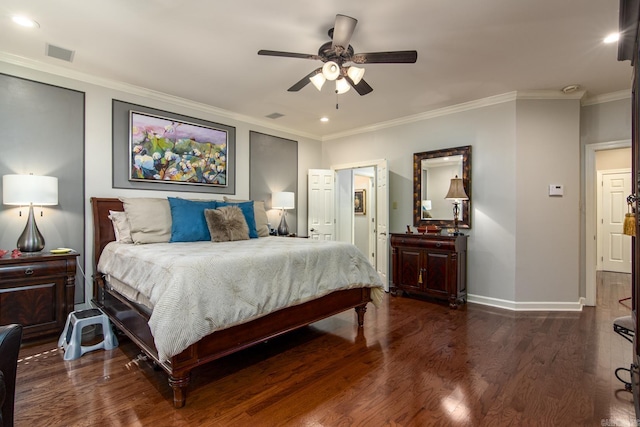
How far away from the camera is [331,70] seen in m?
2.44

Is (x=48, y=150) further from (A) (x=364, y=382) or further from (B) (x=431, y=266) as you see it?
(B) (x=431, y=266)

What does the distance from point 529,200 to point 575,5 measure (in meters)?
2.22

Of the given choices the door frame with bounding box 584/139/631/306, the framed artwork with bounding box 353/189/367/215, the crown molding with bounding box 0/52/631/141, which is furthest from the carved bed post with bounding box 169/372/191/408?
the framed artwork with bounding box 353/189/367/215

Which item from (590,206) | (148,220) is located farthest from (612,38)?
(148,220)

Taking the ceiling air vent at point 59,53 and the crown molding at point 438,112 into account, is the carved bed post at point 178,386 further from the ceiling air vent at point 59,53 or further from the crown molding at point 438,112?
the crown molding at point 438,112

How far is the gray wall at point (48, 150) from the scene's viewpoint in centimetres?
291

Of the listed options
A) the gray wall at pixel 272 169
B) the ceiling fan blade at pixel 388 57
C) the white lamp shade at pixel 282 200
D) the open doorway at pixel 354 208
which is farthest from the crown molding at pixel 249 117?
the ceiling fan blade at pixel 388 57

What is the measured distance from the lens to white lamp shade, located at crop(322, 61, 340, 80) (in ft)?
7.94

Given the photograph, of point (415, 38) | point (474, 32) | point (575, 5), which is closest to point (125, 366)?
point (415, 38)

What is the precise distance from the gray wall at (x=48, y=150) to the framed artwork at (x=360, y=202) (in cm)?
488

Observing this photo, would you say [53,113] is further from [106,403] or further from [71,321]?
[106,403]

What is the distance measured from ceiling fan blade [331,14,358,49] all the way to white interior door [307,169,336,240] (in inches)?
127

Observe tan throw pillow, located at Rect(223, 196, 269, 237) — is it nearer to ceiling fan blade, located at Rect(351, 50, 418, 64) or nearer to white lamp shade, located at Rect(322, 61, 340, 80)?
white lamp shade, located at Rect(322, 61, 340, 80)

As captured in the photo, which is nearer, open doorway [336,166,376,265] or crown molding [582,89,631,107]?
crown molding [582,89,631,107]
